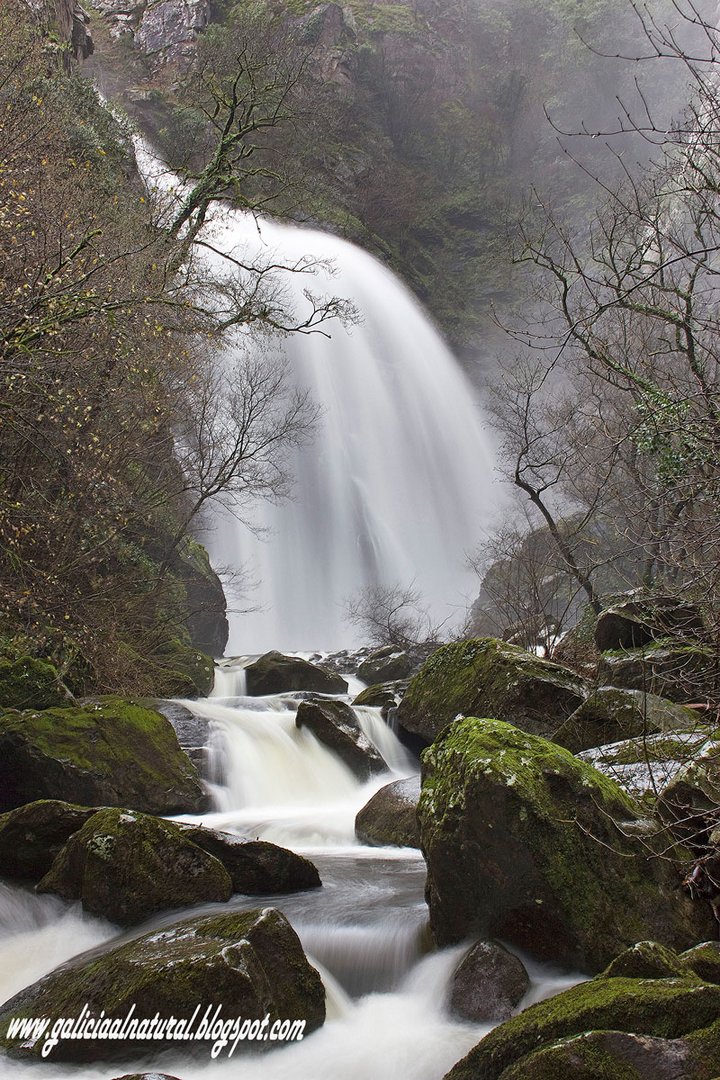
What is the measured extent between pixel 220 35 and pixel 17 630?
1492 inches

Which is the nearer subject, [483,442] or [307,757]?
[307,757]

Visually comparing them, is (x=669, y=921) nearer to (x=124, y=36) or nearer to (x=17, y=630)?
(x=17, y=630)

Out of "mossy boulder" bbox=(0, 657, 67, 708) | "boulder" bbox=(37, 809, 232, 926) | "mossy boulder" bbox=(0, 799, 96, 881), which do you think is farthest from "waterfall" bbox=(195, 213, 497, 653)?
"boulder" bbox=(37, 809, 232, 926)

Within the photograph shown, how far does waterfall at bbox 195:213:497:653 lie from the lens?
99.1 ft

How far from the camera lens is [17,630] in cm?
880

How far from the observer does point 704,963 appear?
142 inches

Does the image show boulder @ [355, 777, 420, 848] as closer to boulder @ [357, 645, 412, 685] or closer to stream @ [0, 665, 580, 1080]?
stream @ [0, 665, 580, 1080]

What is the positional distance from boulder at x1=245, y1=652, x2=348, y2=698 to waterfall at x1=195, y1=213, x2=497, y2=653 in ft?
39.9

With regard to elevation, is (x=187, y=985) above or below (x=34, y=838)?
below

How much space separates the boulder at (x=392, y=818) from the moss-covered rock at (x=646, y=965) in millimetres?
4166

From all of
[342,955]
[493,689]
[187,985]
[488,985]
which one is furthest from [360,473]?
[187,985]

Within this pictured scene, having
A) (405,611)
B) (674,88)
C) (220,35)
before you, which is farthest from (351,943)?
(674,88)

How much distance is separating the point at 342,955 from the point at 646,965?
8.35 feet

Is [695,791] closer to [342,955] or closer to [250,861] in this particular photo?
[342,955]
